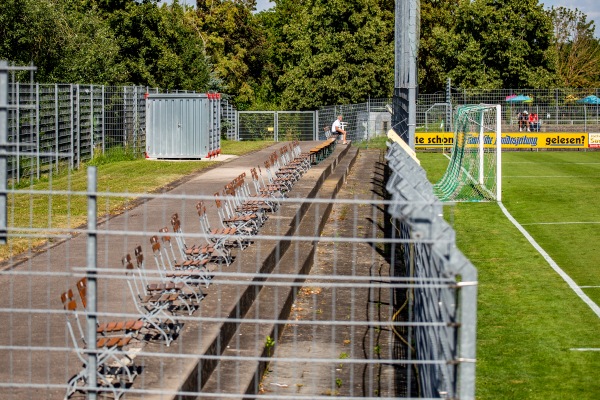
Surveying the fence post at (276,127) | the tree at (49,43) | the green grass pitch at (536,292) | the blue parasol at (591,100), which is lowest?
the green grass pitch at (536,292)

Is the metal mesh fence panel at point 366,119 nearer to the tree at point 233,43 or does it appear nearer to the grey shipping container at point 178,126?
the grey shipping container at point 178,126

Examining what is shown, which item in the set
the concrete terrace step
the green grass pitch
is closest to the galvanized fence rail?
the green grass pitch

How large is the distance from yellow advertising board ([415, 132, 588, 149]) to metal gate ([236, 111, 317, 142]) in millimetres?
10127

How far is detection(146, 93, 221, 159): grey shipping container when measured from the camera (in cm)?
3138

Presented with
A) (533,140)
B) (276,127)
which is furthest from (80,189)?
(276,127)

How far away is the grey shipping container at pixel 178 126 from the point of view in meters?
31.4

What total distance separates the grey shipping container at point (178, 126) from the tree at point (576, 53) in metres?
61.5

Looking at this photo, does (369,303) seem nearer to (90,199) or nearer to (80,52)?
(90,199)

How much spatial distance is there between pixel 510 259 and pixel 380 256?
2.59 metres

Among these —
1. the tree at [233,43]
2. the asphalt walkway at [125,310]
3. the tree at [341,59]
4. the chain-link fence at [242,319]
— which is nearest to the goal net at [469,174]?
the asphalt walkway at [125,310]

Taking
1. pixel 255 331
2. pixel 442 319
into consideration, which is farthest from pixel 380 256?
pixel 442 319

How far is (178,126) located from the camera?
31.7 m

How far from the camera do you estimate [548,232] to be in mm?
18922

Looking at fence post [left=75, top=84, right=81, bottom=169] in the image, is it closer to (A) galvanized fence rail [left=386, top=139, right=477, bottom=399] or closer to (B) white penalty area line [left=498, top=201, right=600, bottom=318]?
(B) white penalty area line [left=498, top=201, right=600, bottom=318]
